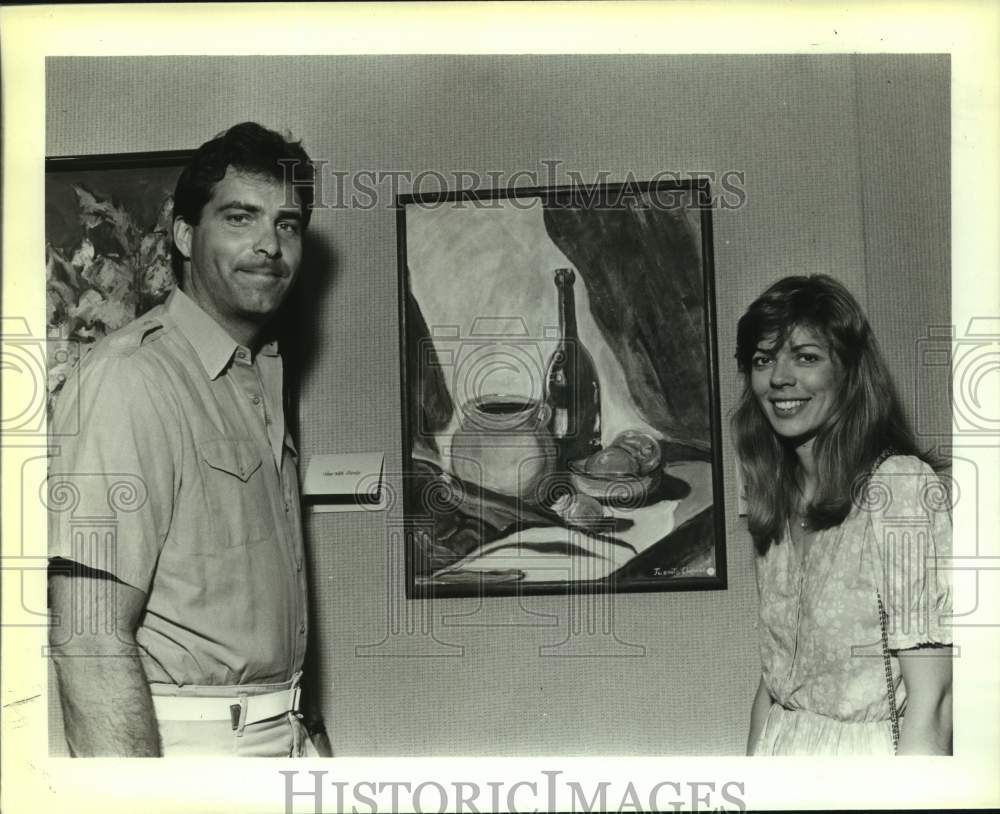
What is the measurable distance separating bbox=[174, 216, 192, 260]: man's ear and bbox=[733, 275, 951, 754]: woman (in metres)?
1.13

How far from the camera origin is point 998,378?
7.21ft

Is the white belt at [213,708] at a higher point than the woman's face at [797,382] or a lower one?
lower

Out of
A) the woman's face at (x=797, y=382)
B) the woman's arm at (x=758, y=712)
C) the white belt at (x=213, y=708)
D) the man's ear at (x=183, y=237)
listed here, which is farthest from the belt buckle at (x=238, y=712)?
the woman's face at (x=797, y=382)

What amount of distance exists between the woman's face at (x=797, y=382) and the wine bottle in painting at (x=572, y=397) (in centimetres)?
33

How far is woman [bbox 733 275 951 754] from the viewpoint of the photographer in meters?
2.11

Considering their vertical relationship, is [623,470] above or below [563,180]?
below

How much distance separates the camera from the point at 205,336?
210 cm

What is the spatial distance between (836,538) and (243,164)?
1.41 m

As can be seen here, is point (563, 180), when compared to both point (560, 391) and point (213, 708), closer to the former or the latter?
point (560, 391)

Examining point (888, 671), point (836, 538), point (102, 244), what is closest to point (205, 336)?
point (102, 244)

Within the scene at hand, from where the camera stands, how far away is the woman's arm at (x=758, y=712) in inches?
85.6

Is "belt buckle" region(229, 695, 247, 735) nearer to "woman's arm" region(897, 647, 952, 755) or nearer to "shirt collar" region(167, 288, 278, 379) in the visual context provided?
"shirt collar" region(167, 288, 278, 379)

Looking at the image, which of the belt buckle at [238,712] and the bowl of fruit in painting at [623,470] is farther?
the bowl of fruit in painting at [623,470]
